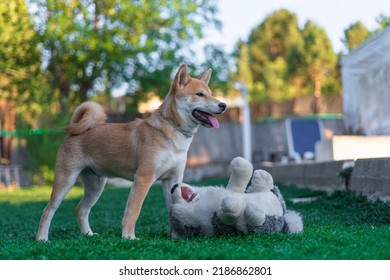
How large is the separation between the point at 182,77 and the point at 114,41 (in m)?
13.9

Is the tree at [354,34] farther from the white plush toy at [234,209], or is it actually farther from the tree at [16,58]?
the white plush toy at [234,209]

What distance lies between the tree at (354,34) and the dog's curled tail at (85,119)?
16.2 m

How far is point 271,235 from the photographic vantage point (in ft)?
12.7

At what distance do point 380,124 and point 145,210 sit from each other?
4.45 metres

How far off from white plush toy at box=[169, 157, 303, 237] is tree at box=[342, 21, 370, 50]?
16850mm

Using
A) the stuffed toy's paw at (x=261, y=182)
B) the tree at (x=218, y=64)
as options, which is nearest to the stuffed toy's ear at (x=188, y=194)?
the stuffed toy's paw at (x=261, y=182)

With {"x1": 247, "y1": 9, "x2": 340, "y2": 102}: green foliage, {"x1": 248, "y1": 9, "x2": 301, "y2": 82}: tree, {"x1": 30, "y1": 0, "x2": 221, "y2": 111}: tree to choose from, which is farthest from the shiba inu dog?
{"x1": 248, "y1": 9, "x2": 301, "y2": 82}: tree

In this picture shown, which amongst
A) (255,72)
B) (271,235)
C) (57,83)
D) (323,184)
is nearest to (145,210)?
(323,184)

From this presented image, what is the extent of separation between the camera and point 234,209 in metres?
3.82

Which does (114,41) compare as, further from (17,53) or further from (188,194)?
(188,194)

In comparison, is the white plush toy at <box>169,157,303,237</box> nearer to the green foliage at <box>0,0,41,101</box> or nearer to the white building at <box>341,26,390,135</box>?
the white building at <box>341,26,390,135</box>

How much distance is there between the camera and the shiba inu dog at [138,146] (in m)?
4.50

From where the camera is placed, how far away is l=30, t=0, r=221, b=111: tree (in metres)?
17.5
